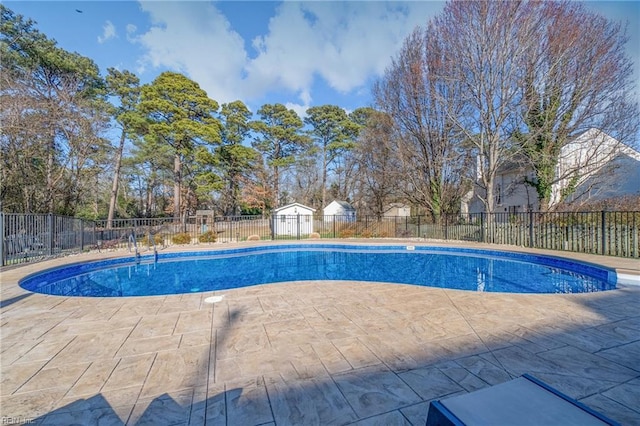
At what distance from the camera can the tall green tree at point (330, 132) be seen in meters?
24.4

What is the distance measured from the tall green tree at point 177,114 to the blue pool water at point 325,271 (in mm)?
8368

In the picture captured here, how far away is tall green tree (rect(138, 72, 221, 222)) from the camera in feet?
54.4

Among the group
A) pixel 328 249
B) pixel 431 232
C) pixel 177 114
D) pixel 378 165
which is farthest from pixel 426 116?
pixel 177 114

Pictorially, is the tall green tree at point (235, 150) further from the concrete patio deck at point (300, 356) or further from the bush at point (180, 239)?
the concrete patio deck at point (300, 356)

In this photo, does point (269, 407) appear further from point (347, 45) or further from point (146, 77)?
point (146, 77)

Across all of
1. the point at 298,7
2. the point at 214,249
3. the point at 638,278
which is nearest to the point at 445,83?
the point at 298,7

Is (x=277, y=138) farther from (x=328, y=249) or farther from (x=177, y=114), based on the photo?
(x=328, y=249)

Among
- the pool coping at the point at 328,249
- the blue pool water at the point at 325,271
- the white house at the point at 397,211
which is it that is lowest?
the blue pool water at the point at 325,271

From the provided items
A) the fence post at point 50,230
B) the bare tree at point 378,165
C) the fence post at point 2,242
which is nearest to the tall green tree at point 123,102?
the fence post at point 50,230

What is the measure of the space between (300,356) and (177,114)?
1902 cm

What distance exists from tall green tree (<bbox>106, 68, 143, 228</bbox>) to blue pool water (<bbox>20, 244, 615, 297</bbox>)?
38.1ft

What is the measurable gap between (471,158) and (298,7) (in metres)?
10.7

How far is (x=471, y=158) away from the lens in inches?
554

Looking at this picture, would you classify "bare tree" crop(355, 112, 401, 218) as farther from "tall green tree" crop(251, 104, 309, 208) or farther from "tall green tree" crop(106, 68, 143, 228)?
"tall green tree" crop(106, 68, 143, 228)
